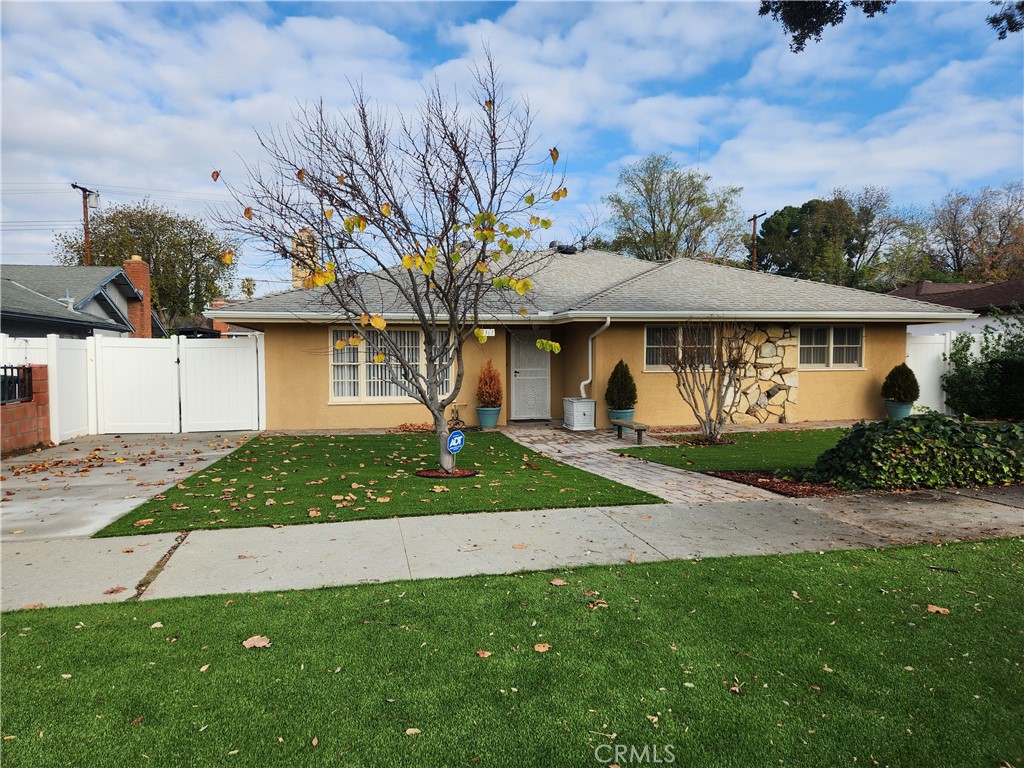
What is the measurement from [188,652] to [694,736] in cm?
250

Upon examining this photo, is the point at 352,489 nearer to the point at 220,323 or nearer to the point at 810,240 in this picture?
the point at 220,323

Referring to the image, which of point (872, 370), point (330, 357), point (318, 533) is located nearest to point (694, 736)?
point (318, 533)

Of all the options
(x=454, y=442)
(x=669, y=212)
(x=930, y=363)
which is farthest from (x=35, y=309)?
(x=669, y=212)

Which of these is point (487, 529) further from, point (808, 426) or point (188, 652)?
point (808, 426)

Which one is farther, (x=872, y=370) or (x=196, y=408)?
(x=872, y=370)

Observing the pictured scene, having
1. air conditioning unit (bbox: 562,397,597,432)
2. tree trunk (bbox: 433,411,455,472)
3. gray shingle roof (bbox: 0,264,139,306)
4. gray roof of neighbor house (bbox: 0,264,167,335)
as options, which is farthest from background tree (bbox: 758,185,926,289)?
gray shingle roof (bbox: 0,264,139,306)

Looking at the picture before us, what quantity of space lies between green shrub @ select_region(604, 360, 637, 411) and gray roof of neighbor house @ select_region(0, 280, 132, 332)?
14.2 meters

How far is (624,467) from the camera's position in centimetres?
852

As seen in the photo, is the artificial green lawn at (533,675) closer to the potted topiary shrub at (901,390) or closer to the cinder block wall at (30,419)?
the cinder block wall at (30,419)

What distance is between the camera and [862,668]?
291cm

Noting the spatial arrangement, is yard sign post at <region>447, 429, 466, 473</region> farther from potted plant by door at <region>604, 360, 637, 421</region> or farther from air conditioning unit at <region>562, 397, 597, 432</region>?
potted plant by door at <region>604, 360, 637, 421</region>

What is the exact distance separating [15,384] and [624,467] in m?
9.71

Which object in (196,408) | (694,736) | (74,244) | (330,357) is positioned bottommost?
(694,736)

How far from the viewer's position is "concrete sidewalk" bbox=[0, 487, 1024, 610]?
4.05 metres
